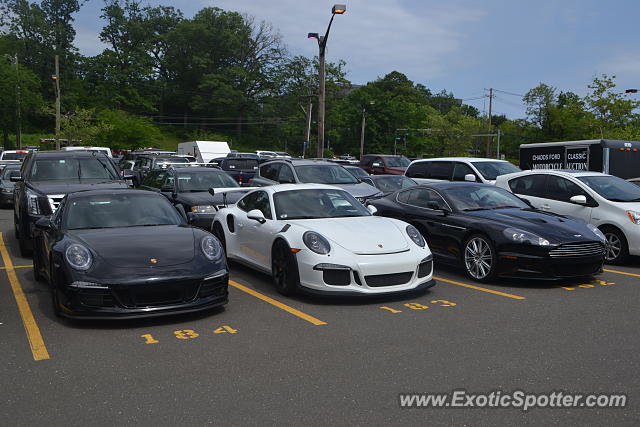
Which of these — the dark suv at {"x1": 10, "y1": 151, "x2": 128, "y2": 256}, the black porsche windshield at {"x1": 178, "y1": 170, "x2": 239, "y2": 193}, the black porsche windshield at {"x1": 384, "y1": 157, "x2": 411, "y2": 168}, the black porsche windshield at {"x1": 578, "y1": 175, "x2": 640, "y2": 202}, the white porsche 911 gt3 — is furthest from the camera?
the black porsche windshield at {"x1": 384, "y1": 157, "x2": 411, "y2": 168}

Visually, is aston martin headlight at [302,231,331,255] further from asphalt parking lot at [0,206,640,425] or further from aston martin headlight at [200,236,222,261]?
aston martin headlight at [200,236,222,261]

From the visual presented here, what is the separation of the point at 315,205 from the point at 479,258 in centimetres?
239

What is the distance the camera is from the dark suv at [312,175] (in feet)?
47.4

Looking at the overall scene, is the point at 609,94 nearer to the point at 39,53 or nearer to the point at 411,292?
the point at 411,292

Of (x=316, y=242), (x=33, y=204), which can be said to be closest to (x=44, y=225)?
(x=316, y=242)

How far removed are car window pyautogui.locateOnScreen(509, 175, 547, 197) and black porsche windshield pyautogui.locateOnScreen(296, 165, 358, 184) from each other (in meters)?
4.10

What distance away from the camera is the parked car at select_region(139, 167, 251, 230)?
1217 centimetres

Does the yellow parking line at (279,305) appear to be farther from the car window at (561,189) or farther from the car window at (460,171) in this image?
the car window at (460,171)

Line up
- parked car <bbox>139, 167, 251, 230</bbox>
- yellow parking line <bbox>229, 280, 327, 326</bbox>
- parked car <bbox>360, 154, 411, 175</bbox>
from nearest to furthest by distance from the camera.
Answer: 1. yellow parking line <bbox>229, 280, 327, 326</bbox>
2. parked car <bbox>139, 167, 251, 230</bbox>
3. parked car <bbox>360, 154, 411, 175</bbox>

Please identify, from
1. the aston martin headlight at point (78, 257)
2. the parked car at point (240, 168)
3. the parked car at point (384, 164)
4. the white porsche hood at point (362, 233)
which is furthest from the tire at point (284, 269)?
the parked car at point (384, 164)

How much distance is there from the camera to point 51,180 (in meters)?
11.6

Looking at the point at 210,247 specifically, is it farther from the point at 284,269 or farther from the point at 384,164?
the point at 384,164

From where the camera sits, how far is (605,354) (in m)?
5.21

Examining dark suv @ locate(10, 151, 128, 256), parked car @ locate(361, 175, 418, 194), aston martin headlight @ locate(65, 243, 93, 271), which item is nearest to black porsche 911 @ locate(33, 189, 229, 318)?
aston martin headlight @ locate(65, 243, 93, 271)
